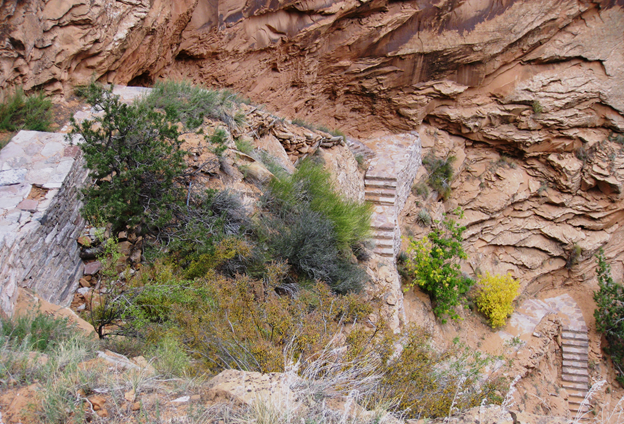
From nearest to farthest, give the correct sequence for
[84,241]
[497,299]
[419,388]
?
[419,388] < [84,241] < [497,299]

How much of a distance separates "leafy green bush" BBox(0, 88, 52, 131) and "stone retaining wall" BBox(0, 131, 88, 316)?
1.25ft

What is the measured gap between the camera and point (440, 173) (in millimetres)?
11008

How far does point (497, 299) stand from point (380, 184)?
11.9 ft

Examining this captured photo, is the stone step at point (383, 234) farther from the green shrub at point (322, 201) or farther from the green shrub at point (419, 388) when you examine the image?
the green shrub at point (419, 388)

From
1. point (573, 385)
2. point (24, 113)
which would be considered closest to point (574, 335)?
point (573, 385)

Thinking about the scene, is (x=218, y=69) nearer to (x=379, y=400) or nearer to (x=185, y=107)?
(x=185, y=107)

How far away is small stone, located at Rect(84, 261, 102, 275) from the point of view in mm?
3953

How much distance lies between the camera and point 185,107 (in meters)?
5.89

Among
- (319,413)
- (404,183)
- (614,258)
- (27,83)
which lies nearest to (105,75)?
(27,83)

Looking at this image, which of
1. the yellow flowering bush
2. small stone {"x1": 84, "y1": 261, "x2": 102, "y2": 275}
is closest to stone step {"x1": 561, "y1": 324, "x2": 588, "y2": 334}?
the yellow flowering bush

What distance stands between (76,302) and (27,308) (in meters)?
0.71

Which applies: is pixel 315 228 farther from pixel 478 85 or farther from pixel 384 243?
pixel 478 85

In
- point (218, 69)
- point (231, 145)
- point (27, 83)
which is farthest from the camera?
point (218, 69)

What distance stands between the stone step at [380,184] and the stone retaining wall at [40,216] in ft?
19.2
